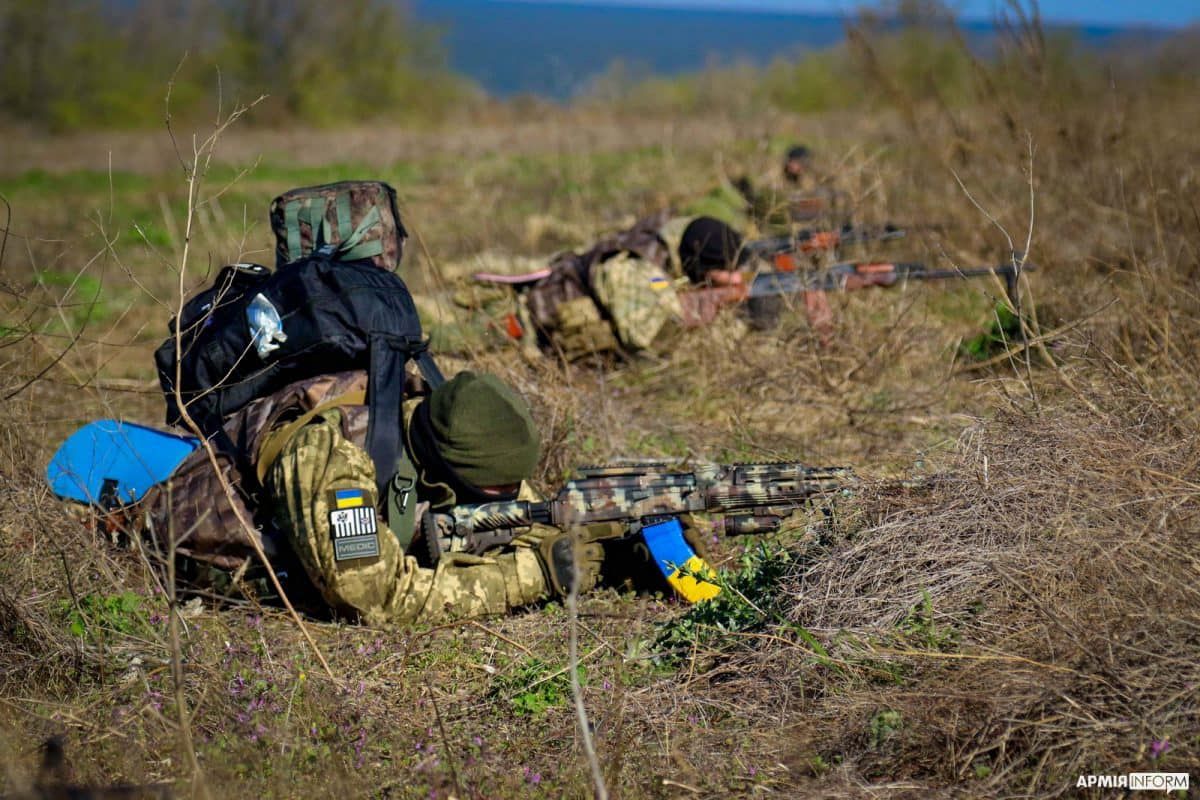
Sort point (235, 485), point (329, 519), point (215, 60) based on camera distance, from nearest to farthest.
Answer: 1. point (329, 519)
2. point (235, 485)
3. point (215, 60)

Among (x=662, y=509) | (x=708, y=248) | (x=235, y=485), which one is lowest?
(x=662, y=509)

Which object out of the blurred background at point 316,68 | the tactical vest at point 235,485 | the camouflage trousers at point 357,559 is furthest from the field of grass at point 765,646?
the blurred background at point 316,68

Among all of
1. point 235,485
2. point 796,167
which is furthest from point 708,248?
point 235,485

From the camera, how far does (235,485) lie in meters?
3.80

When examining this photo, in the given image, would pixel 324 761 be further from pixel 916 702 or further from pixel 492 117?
pixel 492 117

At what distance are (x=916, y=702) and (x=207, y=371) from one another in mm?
2550

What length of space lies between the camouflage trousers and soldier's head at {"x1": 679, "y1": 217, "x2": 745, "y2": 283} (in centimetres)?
338

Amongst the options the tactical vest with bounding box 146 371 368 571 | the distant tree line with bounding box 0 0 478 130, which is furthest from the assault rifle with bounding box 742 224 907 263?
the distant tree line with bounding box 0 0 478 130

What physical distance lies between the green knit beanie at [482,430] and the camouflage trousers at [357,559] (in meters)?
0.27

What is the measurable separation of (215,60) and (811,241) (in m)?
26.8

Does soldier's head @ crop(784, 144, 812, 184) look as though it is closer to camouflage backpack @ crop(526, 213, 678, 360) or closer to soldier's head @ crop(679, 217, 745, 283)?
soldier's head @ crop(679, 217, 745, 283)

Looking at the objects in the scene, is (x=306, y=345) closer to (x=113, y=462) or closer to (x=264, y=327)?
(x=264, y=327)

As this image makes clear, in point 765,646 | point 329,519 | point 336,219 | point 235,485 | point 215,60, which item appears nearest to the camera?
point 765,646

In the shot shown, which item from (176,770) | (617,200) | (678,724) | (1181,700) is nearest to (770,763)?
(678,724)
